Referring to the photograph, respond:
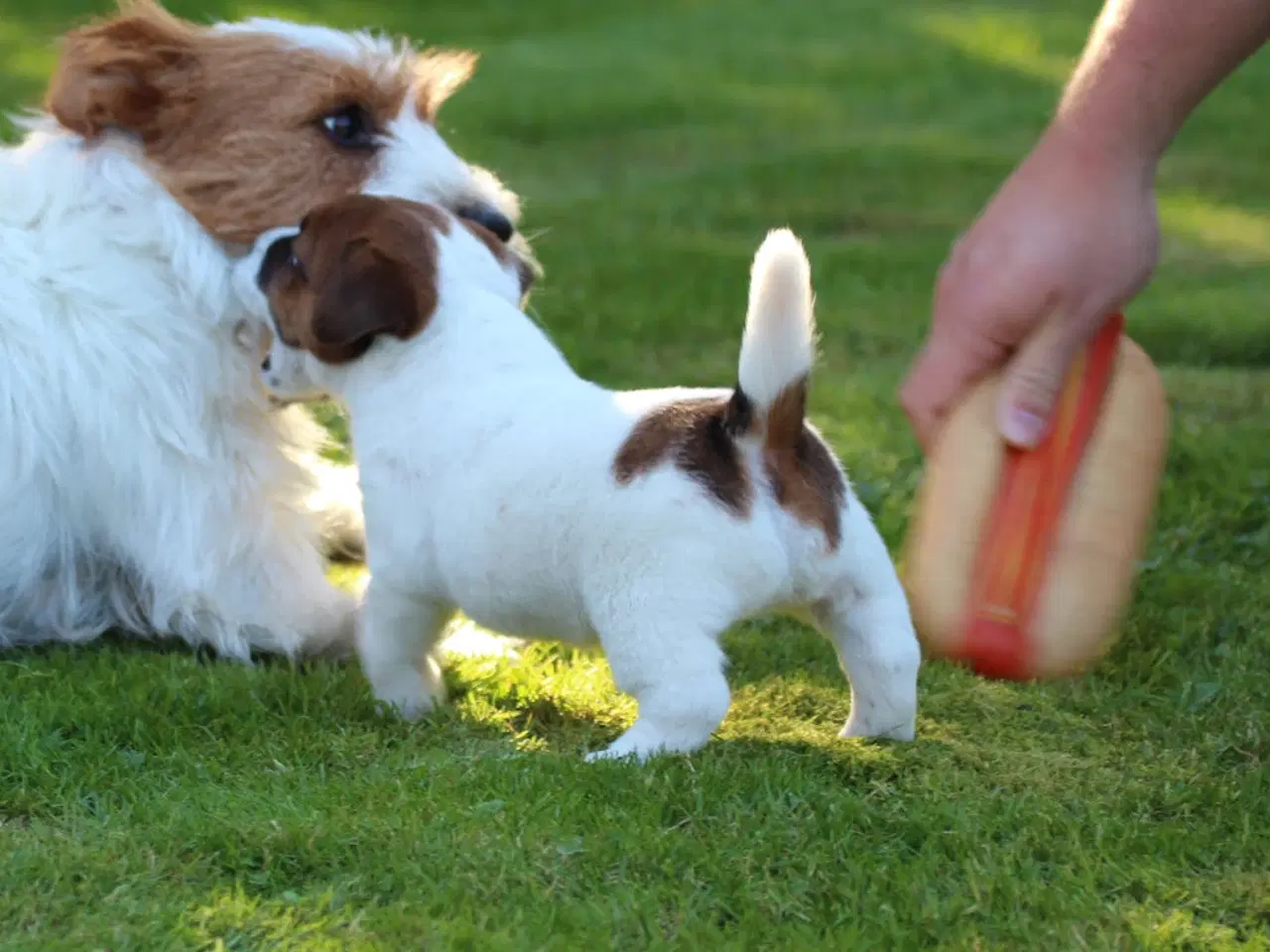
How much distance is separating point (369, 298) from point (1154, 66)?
161 centimetres

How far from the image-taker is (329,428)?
586 cm

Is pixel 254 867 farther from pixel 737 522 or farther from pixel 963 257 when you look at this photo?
pixel 963 257

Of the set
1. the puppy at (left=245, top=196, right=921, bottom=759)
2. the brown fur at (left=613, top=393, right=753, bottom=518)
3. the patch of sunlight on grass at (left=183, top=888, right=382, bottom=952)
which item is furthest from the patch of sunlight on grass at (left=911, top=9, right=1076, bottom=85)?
the patch of sunlight on grass at (left=183, top=888, right=382, bottom=952)

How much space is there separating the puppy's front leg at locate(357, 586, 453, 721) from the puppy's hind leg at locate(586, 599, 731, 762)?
1.63 ft

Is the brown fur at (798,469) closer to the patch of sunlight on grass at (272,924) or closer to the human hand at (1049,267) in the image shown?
the human hand at (1049,267)

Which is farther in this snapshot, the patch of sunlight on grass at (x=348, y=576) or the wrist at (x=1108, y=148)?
the patch of sunlight on grass at (x=348, y=576)

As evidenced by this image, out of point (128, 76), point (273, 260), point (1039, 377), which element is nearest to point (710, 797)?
point (1039, 377)

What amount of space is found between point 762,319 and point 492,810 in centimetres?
96

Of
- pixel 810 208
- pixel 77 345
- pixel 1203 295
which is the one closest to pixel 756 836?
pixel 77 345

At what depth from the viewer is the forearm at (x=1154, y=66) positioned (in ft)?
11.0

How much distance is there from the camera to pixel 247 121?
163 inches

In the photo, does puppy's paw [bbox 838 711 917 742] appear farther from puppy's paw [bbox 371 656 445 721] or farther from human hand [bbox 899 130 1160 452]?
puppy's paw [bbox 371 656 445 721]

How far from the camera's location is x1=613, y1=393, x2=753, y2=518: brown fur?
3.02m

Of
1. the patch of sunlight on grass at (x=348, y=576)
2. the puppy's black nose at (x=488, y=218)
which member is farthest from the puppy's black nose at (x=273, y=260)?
the patch of sunlight on grass at (x=348, y=576)
